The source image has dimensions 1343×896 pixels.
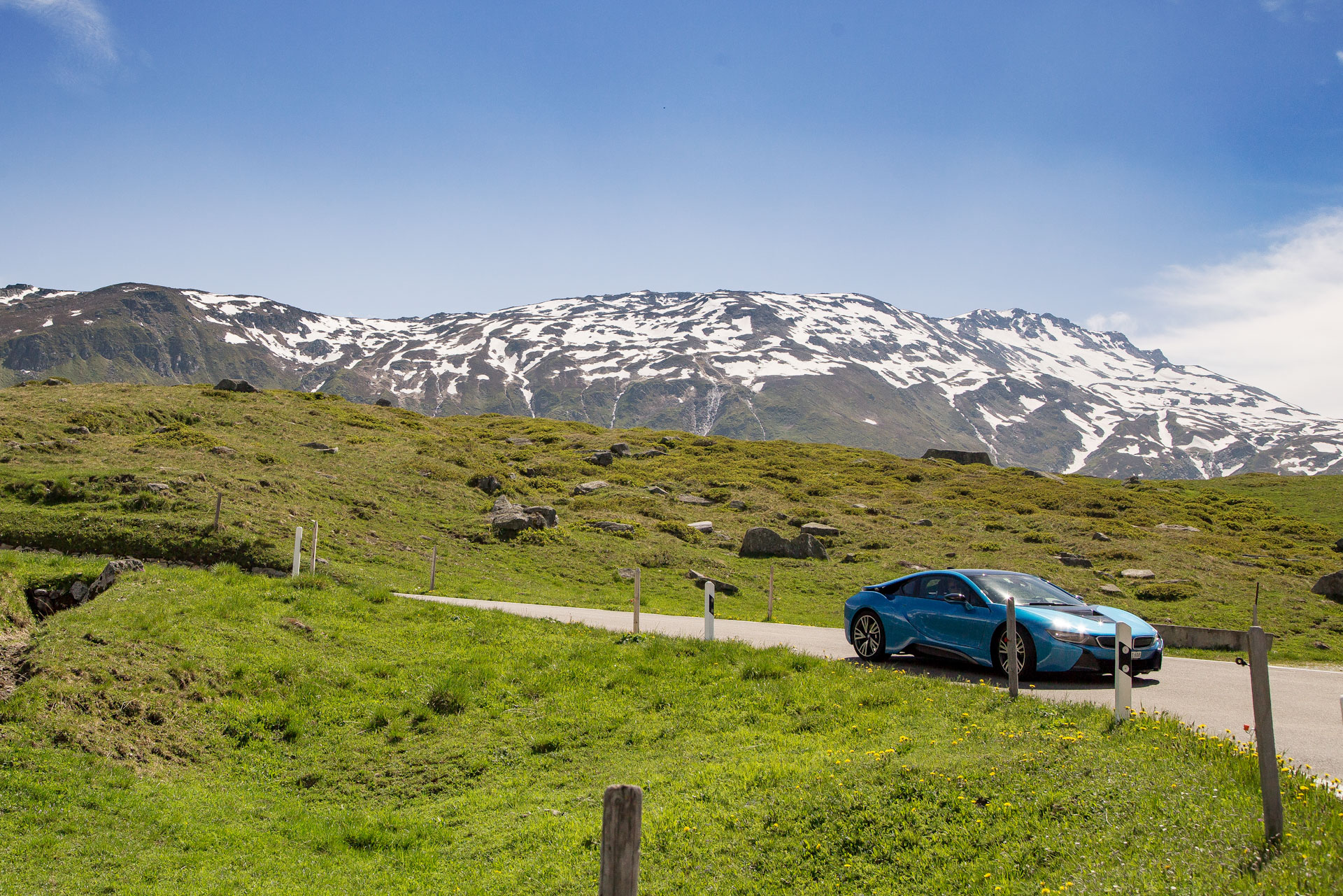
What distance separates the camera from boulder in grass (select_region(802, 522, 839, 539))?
42.4m

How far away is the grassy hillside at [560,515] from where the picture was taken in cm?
→ 2397

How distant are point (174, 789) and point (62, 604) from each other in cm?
829

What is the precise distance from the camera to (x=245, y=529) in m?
23.0

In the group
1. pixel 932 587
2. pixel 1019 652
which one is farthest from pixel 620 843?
pixel 932 587

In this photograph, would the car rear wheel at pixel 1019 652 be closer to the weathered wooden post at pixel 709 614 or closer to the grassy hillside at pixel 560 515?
the weathered wooden post at pixel 709 614

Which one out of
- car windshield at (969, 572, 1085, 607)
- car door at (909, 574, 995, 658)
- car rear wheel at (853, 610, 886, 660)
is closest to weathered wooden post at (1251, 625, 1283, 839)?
car door at (909, 574, 995, 658)

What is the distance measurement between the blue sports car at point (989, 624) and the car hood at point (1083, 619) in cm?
2

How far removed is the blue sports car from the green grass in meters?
1.69

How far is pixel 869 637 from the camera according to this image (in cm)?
1413

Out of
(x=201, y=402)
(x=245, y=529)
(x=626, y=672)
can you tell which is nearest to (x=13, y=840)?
(x=626, y=672)

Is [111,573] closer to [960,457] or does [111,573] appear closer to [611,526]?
[611,526]

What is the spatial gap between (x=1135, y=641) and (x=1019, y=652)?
6.14ft

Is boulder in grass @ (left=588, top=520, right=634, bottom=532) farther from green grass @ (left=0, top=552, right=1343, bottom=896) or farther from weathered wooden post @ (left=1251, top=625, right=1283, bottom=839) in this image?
weathered wooden post @ (left=1251, top=625, right=1283, bottom=839)

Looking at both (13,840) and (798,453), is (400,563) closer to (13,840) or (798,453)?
(13,840)
